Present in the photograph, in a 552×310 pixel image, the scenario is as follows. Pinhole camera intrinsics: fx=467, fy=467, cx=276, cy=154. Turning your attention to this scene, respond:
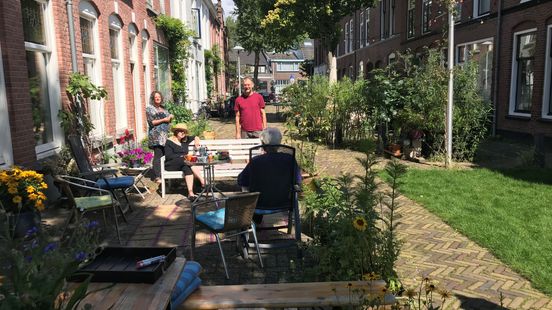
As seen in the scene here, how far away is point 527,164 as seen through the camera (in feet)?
30.8

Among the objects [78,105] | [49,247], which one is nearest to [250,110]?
[78,105]

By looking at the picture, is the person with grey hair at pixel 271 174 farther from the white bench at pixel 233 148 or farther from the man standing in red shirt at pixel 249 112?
the man standing in red shirt at pixel 249 112

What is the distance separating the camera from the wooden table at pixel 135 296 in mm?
2035

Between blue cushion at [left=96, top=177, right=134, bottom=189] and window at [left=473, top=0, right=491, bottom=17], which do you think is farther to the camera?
window at [left=473, top=0, right=491, bottom=17]

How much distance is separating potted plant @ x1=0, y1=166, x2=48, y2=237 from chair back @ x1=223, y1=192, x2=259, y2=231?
1.98 m

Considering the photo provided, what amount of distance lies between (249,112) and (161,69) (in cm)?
815

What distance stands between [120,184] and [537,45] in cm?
1142

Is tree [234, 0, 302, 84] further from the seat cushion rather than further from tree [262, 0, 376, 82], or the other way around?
the seat cushion

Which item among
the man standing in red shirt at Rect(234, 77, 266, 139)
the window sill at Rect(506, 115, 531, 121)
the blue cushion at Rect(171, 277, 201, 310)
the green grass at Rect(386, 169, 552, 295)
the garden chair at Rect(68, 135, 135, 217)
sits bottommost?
the green grass at Rect(386, 169, 552, 295)

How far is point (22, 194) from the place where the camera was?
489 centimetres

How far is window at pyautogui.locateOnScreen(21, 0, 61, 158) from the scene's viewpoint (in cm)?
694

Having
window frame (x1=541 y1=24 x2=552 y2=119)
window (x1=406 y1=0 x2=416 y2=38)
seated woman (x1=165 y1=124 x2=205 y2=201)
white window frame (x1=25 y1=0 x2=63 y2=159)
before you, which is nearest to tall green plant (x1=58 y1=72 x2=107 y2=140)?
white window frame (x1=25 y1=0 x2=63 y2=159)

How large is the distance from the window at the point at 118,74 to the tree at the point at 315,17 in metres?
9.47

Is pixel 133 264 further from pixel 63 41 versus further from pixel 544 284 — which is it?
pixel 63 41
